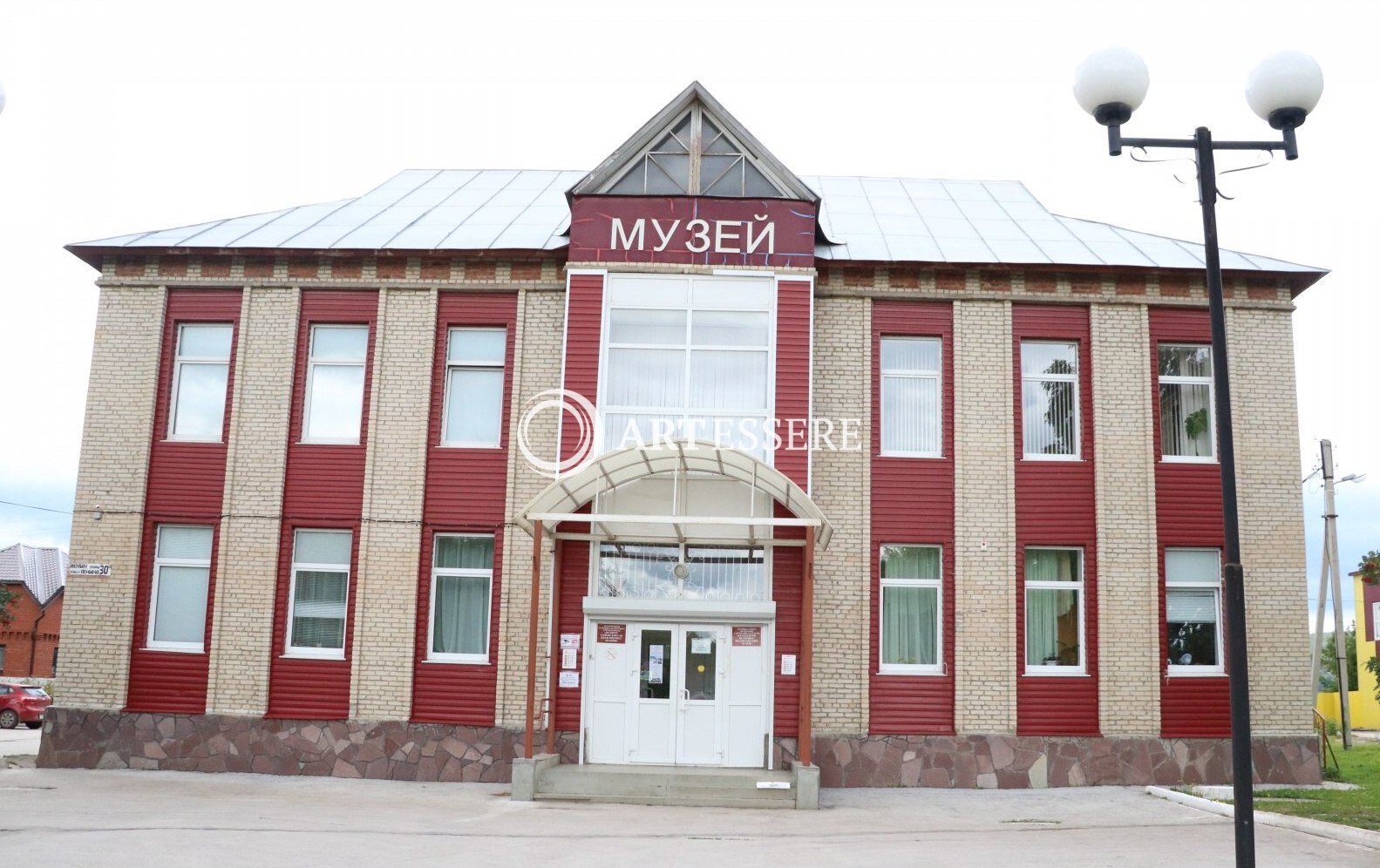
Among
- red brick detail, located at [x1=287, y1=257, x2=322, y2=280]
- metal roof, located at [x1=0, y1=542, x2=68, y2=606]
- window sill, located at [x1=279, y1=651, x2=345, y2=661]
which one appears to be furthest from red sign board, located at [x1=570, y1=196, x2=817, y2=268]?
metal roof, located at [x1=0, y1=542, x2=68, y2=606]

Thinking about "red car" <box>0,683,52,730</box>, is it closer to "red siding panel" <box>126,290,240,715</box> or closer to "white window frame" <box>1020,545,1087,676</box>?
"red siding panel" <box>126,290,240,715</box>

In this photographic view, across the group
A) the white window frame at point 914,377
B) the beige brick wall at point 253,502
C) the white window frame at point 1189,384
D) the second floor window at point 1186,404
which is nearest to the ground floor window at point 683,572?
the white window frame at point 914,377

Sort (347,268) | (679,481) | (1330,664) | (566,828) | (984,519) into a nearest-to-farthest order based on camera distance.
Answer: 1. (566,828)
2. (679,481)
3. (984,519)
4. (347,268)
5. (1330,664)

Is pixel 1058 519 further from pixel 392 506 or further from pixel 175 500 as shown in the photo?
pixel 175 500

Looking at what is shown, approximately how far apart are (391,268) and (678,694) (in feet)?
25.6

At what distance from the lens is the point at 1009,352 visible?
17.0 m

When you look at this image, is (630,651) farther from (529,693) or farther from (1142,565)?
(1142,565)

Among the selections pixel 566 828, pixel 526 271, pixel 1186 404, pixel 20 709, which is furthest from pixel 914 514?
pixel 20 709

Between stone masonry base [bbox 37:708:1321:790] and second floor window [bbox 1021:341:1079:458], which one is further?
second floor window [bbox 1021:341:1079:458]

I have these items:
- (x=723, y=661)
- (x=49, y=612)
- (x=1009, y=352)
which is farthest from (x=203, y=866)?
(x=49, y=612)

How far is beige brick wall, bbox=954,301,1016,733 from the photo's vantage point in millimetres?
16125

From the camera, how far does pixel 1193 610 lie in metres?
16.8

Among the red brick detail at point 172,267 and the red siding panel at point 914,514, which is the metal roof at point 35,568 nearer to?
the red brick detail at point 172,267

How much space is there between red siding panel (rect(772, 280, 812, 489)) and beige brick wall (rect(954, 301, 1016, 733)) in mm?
2492
